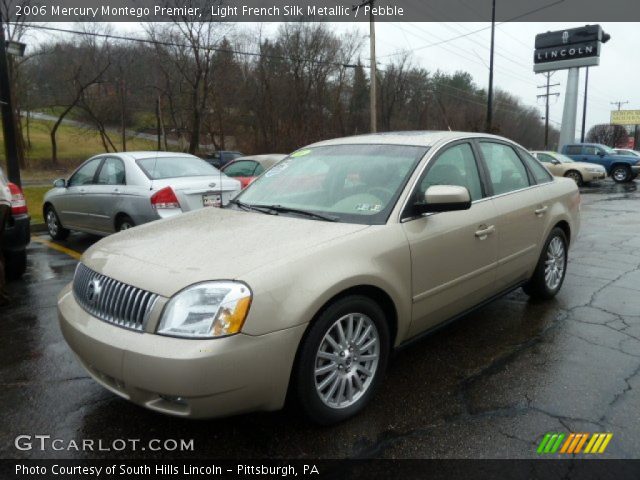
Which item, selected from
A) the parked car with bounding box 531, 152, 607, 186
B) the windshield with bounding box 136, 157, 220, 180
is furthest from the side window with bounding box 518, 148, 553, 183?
the parked car with bounding box 531, 152, 607, 186

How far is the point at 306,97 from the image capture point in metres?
37.0

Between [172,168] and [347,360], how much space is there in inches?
204

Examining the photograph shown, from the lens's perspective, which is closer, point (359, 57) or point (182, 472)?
point (182, 472)

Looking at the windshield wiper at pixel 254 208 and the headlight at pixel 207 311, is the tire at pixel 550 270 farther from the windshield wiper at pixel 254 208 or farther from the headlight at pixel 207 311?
the headlight at pixel 207 311

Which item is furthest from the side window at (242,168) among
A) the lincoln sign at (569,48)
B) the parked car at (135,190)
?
the lincoln sign at (569,48)

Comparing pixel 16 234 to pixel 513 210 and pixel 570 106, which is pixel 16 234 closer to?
pixel 513 210

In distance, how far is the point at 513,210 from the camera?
3.96 meters

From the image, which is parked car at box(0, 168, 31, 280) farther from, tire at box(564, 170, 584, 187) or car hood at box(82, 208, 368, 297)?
tire at box(564, 170, 584, 187)

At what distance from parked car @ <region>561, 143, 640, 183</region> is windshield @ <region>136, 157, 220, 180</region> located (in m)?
22.0

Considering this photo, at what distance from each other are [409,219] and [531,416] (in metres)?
1.34

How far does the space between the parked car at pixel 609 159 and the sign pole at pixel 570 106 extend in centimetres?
880

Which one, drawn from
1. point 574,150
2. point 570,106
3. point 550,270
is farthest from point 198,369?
point 570,106

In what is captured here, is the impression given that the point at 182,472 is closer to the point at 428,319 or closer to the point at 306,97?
the point at 428,319

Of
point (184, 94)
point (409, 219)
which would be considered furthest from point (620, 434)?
point (184, 94)
